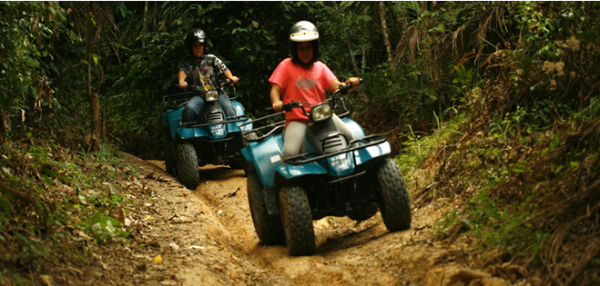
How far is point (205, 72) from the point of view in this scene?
31.4 feet

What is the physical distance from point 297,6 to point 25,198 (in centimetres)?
836

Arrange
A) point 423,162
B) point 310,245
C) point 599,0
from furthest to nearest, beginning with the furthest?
point 423,162, point 599,0, point 310,245

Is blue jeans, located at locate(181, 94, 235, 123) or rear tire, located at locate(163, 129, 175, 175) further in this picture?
rear tire, located at locate(163, 129, 175, 175)

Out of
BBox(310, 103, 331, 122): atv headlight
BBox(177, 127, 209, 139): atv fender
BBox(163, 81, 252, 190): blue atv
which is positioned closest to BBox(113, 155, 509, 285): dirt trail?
BBox(310, 103, 331, 122): atv headlight

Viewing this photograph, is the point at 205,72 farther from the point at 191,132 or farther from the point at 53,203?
the point at 53,203

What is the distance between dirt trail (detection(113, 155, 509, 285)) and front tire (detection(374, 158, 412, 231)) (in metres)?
0.15

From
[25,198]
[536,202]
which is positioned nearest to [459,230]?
[536,202]

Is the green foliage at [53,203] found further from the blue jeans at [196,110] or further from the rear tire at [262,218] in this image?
the blue jeans at [196,110]

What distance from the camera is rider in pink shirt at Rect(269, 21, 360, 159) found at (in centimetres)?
547

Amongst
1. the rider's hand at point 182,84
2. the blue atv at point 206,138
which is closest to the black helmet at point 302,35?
the blue atv at point 206,138

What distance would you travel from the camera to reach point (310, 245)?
16.9 ft

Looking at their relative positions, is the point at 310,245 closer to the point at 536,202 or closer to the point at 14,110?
the point at 536,202

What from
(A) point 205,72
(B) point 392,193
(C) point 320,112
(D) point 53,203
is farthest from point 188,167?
(B) point 392,193

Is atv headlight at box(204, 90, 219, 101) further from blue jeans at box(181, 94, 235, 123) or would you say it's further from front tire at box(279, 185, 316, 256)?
front tire at box(279, 185, 316, 256)
